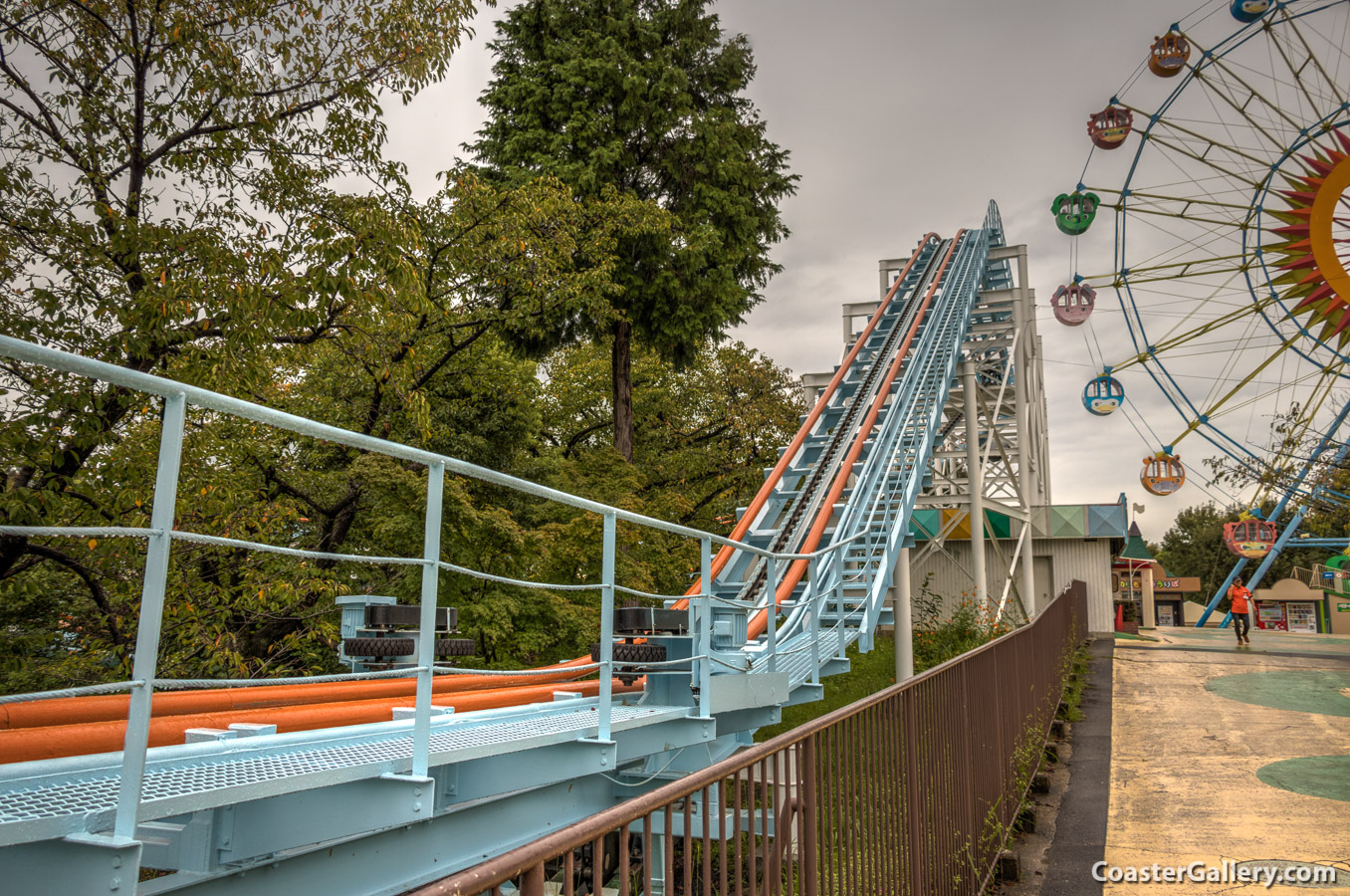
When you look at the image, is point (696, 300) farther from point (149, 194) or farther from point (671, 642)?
point (671, 642)

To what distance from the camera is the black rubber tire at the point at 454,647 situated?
5.91 meters

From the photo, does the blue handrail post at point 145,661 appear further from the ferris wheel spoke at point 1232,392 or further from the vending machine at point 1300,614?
the vending machine at point 1300,614

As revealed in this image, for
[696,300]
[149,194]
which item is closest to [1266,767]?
[149,194]

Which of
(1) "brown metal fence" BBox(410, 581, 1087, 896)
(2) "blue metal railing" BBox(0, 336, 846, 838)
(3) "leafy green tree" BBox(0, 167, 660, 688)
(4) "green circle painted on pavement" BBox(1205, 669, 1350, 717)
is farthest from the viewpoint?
(4) "green circle painted on pavement" BBox(1205, 669, 1350, 717)

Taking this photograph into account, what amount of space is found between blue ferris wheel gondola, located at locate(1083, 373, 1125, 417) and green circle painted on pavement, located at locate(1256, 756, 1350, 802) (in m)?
11.2

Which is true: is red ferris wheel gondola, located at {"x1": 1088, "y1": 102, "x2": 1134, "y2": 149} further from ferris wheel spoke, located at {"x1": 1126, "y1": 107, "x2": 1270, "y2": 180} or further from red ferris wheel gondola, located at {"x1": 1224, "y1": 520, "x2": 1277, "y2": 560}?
red ferris wheel gondola, located at {"x1": 1224, "y1": 520, "x2": 1277, "y2": 560}

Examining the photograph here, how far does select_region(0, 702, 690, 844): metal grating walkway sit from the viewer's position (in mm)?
2596

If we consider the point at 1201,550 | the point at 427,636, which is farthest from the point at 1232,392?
the point at 1201,550

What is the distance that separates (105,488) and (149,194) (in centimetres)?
330

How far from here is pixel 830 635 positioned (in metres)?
9.27

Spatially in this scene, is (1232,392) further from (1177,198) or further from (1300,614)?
(1300,614)

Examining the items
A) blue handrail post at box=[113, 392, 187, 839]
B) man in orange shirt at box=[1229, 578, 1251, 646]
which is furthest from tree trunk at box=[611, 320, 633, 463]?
blue handrail post at box=[113, 392, 187, 839]

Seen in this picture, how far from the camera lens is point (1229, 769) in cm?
848

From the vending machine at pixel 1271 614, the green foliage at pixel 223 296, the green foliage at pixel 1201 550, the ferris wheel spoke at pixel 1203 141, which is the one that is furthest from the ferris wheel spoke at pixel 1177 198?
the green foliage at pixel 1201 550
